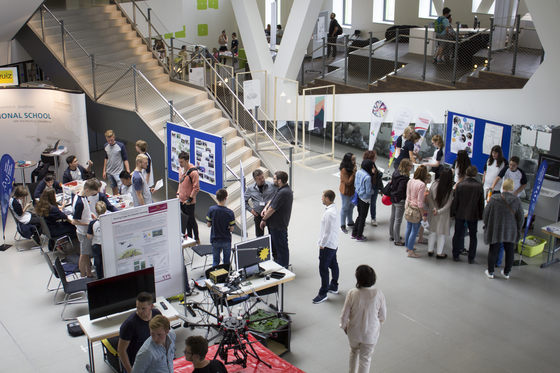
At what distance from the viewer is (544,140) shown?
9336 millimetres

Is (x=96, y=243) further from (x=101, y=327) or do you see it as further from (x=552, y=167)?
(x=552, y=167)

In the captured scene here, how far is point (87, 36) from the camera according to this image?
42.5 feet

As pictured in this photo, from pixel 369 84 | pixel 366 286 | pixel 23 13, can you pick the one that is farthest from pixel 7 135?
pixel 366 286

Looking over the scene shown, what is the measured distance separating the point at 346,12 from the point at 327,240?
56.1ft

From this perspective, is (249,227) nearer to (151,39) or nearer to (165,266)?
(165,266)

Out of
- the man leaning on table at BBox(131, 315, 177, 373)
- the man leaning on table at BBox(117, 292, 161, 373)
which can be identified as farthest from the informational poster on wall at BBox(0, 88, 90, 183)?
the man leaning on table at BBox(131, 315, 177, 373)

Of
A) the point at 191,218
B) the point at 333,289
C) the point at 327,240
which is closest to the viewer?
the point at 327,240

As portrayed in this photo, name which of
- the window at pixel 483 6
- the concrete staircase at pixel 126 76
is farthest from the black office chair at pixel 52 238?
the window at pixel 483 6

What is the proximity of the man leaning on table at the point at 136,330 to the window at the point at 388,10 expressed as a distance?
681 inches

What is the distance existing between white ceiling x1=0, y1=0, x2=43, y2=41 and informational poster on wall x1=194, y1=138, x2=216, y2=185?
4.50 metres

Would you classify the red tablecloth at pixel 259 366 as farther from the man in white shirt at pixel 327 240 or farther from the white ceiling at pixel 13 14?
the white ceiling at pixel 13 14

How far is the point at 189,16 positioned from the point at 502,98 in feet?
44.8

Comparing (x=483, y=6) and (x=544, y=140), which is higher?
(x=483, y=6)

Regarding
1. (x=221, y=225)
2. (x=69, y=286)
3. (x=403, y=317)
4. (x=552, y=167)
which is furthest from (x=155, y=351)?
(x=552, y=167)
